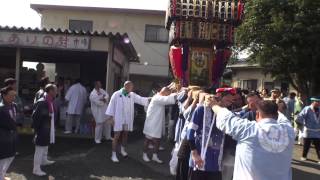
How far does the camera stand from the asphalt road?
9.14 m

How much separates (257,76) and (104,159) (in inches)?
822

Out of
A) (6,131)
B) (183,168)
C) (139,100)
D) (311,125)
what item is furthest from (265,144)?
(311,125)

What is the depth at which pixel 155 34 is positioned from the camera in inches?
1035

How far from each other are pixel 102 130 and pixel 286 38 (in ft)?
26.7

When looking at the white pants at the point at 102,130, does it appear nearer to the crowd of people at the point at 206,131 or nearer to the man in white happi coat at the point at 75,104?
the crowd of people at the point at 206,131

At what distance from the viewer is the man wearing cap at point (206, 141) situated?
5750mm

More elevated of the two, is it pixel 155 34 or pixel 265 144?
pixel 155 34

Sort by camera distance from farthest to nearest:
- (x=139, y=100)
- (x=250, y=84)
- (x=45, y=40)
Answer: (x=250, y=84), (x=45, y=40), (x=139, y=100)

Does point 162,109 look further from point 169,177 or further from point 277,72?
point 277,72

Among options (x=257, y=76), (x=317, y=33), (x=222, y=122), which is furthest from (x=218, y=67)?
(x=257, y=76)

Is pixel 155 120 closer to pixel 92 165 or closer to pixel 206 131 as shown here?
pixel 92 165

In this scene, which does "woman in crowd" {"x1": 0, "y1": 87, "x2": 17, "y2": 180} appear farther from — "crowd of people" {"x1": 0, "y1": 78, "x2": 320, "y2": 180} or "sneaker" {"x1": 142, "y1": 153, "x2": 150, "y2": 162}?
"sneaker" {"x1": 142, "y1": 153, "x2": 150, "y2": 162}

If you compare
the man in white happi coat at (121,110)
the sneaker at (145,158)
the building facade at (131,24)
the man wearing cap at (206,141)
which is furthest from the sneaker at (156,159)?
the building facade at (131,24)

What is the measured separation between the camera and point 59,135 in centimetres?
1354
